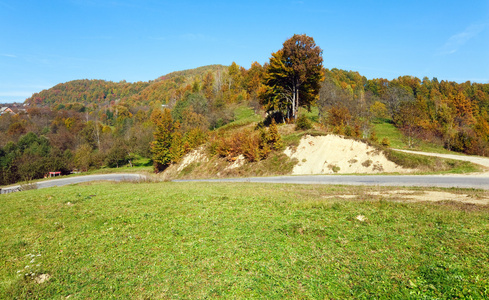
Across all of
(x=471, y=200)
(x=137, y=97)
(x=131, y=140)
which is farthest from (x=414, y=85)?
(x=137, y=97)

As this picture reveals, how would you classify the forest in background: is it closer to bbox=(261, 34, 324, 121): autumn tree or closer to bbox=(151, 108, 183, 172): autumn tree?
bbox=(151, 108, 183, 172): autumn tree

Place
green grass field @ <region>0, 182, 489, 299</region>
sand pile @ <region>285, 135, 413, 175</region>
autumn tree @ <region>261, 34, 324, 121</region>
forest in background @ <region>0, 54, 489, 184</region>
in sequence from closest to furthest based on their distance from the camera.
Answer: green grass field @ <region>0, 182, 489, 299</region> < sand pile @ <region>285, 135, 413, 175</region> < autumn tree @ <region>261, 34, 324, 121</region> < forest in background @ <region>0, 54, 489, 184</region>

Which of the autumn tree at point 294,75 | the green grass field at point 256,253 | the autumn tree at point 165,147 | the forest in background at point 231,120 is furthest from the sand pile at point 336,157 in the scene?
the autumn tree at point 165,147

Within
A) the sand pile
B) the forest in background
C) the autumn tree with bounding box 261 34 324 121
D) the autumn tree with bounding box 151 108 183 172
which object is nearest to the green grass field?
the sand pile

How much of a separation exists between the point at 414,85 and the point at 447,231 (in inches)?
4890

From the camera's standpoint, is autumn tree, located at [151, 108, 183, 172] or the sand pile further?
autumn tree, located at [151, 108, 183, 172]

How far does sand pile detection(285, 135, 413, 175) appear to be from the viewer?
2364cm

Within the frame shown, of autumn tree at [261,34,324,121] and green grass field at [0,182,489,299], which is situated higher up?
autumn tree at [261,34,324,121]

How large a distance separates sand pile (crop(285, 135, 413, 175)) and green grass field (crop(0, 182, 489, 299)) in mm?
15718

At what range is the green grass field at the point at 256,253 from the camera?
4.63 m

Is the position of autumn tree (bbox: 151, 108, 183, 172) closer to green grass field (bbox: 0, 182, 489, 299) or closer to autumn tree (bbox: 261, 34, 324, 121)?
autumn tree (bbox: 261, 34, 324, 121)

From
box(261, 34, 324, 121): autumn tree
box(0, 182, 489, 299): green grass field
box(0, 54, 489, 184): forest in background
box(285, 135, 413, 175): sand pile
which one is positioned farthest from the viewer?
box(0, 54, 489, 184): forest in background

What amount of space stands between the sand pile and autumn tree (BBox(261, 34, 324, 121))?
10065mm

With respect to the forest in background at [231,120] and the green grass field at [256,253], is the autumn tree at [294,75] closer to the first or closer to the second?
the forest in background at [231,120]
